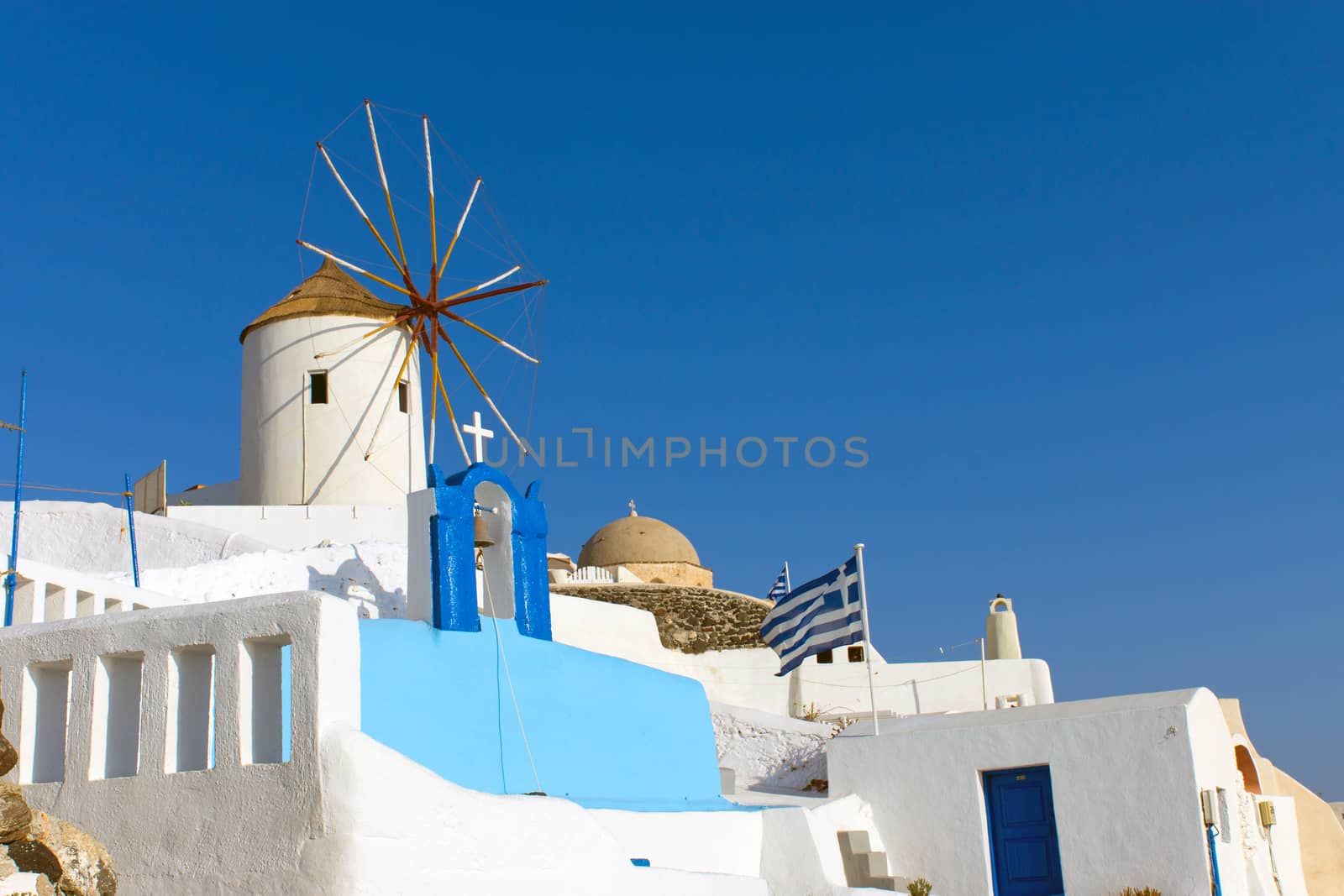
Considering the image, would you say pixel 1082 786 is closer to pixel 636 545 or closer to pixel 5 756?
pixel 5 756

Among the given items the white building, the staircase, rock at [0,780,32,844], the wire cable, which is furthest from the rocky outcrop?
the white building

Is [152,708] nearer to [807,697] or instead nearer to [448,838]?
[448,838]

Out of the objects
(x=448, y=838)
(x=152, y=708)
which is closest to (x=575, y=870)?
(x=448, y=838)

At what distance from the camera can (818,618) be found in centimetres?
1415

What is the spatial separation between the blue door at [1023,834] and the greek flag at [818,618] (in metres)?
2.37

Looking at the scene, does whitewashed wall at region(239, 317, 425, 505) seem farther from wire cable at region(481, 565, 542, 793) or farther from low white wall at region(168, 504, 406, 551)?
wire cable at region(481, 565, 542, 793)

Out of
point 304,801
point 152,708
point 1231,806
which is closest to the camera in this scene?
point 304,801

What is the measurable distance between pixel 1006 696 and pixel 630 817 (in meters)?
12.0

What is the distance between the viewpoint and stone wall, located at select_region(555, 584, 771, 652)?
2562cm

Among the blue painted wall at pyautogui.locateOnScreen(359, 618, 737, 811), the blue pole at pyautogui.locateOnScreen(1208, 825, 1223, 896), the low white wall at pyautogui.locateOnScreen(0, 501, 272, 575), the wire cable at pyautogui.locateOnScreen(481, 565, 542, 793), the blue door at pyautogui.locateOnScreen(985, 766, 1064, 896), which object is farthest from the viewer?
the low white wall at pyautogui.locateOnScreen(0, 501, 272, 575)

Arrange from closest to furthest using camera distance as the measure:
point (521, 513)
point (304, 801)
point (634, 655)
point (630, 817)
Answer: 1. point (304, 801)
2. point (630, 817)
3. point (521, 513)
4. point (634, 655)

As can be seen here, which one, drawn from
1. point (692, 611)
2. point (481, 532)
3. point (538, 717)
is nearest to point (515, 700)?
point (538, 717)

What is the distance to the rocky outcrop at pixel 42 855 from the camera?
5008 millimetres

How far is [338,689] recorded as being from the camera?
611 cm
